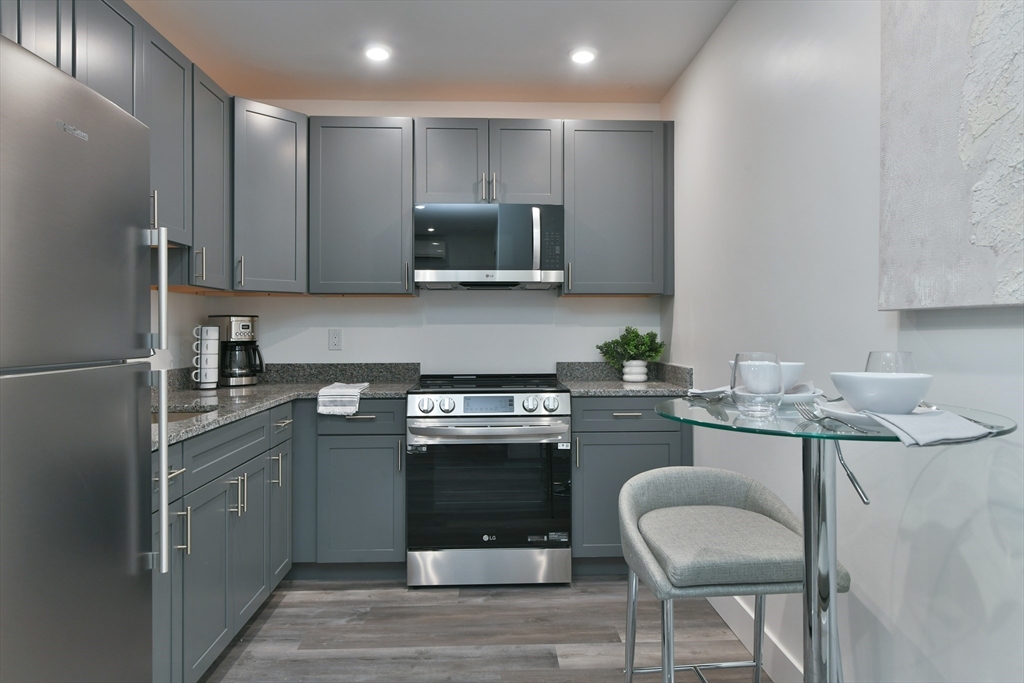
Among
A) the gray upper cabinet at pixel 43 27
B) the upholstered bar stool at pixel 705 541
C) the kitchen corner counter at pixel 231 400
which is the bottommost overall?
the upholstered bar stool at pixel 705 541

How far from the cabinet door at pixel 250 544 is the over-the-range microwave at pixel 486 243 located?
4.19 ft

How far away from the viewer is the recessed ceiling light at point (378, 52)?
9.05ft

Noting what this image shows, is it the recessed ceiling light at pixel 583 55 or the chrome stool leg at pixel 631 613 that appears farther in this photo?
the recessed ceiling light at pixel 583 55

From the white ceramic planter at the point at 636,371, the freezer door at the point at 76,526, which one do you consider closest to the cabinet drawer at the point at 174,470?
the freezer door at the point at 76,526

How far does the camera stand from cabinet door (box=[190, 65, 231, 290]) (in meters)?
2.47

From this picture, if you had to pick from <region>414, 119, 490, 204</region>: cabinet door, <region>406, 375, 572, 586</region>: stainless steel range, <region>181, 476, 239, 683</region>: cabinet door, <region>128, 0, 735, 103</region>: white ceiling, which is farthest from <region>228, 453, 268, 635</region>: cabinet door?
<region>128, 0, 735, 103</region>: white ceiling

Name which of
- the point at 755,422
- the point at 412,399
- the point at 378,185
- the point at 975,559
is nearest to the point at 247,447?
the point at 412,399

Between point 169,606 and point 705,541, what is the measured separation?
59.1 inches

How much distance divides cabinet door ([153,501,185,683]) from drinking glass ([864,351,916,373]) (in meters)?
1.76

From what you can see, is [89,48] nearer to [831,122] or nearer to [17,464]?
[17,464]

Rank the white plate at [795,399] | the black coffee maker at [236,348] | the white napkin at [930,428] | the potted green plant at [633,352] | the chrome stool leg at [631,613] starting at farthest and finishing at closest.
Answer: the potted green plant at [633,352] → the black coffee maker at [236,348] → the chrome stool leg at [631,613] → the white plate at [795,399] → the white napkin at [930,428]

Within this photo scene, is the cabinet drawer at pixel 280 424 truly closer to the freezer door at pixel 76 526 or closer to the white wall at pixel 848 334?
the freezer door at pixel 76 526

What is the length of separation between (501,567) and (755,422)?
84.3 inches

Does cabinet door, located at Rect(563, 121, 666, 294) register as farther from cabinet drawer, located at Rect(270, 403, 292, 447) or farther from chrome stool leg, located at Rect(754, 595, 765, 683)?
chrome stool leg, located at Rect(754, 595, 765, 683)
